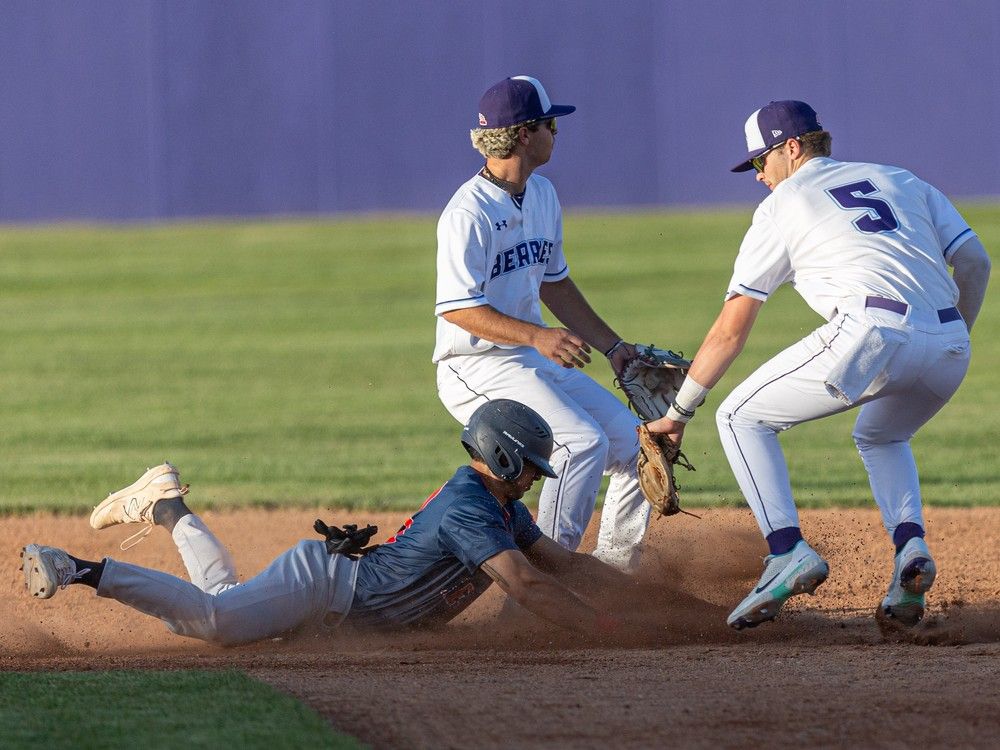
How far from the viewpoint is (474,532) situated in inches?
189

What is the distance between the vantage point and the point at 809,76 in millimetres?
24312

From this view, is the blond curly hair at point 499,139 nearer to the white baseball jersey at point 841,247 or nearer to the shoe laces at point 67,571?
the white baseball jersey at point 841,247

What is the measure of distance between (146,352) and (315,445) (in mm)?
5492

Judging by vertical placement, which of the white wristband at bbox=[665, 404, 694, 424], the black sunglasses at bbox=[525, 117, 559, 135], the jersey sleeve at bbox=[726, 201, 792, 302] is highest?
the black sunglasses at bbox=[525, 117, 559, 135]

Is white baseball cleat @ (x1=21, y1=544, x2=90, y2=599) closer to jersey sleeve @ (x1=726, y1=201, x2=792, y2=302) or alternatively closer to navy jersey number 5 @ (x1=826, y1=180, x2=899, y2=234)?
jersey sleeve @ (x1=726, y1=201, x2=792, y2=302)

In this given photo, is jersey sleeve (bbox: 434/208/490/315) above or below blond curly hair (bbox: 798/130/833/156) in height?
below

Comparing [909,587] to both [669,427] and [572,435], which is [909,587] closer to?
[669,427]

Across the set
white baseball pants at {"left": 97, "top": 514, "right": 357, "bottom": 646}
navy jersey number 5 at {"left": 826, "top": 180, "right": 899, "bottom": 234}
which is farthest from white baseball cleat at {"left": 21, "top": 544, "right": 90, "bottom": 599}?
navy jersey number 5 at {"left": 826, "top": 180, "right": 899, "bottom": 234}

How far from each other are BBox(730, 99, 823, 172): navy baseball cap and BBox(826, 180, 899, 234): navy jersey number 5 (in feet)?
0.97

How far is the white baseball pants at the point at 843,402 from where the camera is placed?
4918mm

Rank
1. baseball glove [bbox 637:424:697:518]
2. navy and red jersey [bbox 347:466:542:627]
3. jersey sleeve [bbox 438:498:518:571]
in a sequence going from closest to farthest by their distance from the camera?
1. jersey sleeve [bbox 438:498:518:571]
2. navy and red jersey [bbox 347:466:542:627]
3. baseball glove [bbox 637:424:697:518]

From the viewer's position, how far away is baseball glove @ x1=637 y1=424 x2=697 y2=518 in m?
5.40

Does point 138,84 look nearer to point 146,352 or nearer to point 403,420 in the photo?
point 146,352

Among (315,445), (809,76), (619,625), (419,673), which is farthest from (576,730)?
(809,76)
